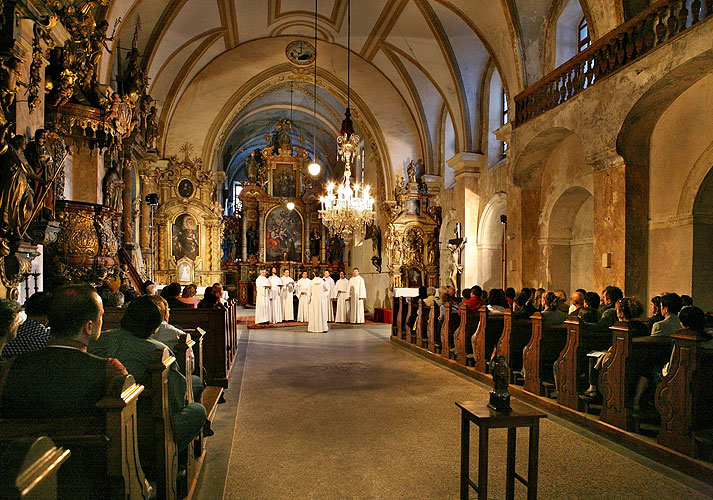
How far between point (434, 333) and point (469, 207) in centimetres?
589

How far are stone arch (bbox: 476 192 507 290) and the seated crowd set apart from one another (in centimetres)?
1098

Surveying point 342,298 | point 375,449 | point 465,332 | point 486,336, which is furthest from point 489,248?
point 375,449

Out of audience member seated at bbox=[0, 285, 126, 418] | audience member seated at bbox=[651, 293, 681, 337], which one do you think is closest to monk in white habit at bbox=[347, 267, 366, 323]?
audience member seated at bbox=[651, 293, 681, 337]

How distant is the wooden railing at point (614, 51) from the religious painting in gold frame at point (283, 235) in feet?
50.3

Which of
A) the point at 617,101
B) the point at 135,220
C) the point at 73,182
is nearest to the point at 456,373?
the point at 617,101

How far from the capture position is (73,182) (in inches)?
368

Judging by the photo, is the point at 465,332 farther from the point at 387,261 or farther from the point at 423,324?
the point at 387,261

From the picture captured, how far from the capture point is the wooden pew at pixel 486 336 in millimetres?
6699

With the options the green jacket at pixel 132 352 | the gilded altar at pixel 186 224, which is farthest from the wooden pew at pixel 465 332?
the gilded altar at pixel 186 224

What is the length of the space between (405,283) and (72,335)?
1394 centimetres

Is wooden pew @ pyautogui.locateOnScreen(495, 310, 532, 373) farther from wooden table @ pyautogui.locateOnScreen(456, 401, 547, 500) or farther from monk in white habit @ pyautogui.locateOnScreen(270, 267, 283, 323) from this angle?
monk in white habit @ pyautogui.locateOnScreen(270, 267, 283, 323)

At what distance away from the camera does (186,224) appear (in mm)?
16656

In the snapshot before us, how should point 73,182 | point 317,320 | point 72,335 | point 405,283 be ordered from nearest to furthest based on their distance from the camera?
point 72,335 → point 73,182 → point 317,320 → point 405,283

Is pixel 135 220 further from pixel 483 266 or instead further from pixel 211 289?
pixel 483 266
